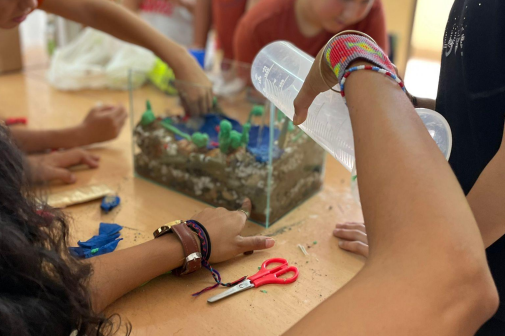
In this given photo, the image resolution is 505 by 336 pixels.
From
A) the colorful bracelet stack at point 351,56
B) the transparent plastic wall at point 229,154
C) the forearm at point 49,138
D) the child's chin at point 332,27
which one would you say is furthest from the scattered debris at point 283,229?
the child's chin at point 332,27

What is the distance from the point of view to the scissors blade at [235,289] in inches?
24.4

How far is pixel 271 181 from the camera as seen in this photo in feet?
2.65

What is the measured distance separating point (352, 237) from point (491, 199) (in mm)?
274

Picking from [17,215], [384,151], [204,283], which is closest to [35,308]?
[17,215]

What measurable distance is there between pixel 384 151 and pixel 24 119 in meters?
1.13

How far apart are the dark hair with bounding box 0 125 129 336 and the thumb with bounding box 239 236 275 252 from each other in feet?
0.77

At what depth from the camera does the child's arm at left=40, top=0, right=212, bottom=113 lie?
976mm

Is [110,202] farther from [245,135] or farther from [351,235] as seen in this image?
[351,235]

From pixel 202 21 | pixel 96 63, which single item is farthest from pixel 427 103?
pixel 202 21

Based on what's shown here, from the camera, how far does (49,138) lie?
3.62 feet

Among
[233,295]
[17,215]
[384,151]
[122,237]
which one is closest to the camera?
[384,151]

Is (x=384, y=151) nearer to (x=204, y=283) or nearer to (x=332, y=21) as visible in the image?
(x=204, y=283)

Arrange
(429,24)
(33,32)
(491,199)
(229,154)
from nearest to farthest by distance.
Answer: (491,199) < (229,154) < (33,32) < (429,24)

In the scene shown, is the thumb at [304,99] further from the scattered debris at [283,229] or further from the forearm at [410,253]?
the scattered debris at [283,229]
